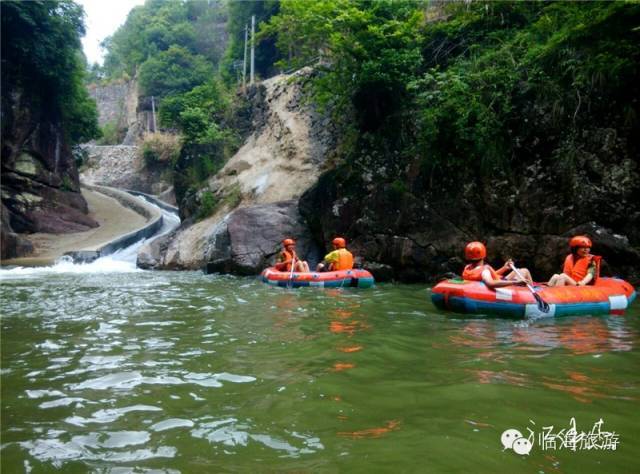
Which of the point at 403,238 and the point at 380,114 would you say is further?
the point at 380,114

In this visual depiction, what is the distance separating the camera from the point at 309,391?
3.47m

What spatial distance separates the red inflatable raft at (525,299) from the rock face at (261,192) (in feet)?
24.1

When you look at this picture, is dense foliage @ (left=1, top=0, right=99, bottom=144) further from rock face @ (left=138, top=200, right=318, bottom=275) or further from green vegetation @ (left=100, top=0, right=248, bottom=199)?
rock face @ (left=138, top=200, right=318, bottom=275)

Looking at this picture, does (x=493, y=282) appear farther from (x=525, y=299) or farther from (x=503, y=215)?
(x=503, y=215)

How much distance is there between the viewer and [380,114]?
1348 cm

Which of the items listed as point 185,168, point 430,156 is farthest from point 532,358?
point 185,168

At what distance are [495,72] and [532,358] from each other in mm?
8448

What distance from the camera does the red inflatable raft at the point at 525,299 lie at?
6.41 meters

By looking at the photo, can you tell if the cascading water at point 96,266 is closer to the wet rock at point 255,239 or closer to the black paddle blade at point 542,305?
the wet rock at point 255,239

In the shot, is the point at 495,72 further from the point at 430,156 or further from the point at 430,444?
the point at 430,444

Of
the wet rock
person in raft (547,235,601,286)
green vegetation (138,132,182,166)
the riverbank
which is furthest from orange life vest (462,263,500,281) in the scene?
green vegetation (138,132,182,166)

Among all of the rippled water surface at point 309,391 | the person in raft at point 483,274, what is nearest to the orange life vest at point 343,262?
the person in raft at point 483,274

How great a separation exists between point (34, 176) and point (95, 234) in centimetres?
392

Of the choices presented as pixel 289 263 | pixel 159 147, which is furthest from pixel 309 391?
pixel 159 147
